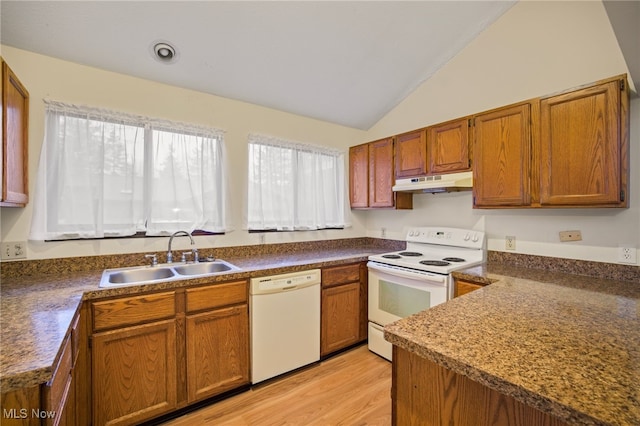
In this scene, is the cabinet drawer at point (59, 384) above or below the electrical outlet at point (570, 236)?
below

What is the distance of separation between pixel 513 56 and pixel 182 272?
3.18m

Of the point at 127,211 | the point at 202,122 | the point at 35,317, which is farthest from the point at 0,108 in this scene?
the point at 202,122

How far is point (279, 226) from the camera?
2875mm

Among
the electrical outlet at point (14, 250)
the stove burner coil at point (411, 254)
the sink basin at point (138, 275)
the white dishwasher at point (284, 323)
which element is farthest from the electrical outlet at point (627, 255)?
the electrical outlet at point (14, 250)

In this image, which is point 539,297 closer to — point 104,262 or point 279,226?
point 279,226

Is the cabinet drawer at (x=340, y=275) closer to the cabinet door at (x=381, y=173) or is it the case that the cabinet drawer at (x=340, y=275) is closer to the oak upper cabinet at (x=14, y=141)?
the cabinet door at (x=381, y=173)

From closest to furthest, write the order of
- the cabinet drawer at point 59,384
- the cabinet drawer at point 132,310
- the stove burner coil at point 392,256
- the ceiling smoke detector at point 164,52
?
the cabinet drawer at point 59,384
the cabinet drawer at point 132,310
the ceiling smoke detector at point 164,52
the stove burner coil at point 392,256

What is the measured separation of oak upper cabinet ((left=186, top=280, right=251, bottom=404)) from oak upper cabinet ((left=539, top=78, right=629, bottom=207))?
2258 mm

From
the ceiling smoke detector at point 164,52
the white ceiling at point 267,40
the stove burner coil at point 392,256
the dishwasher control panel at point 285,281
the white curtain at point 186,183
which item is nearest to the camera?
the white ceiling at point 267,40

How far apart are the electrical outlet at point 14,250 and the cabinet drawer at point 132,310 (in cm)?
79

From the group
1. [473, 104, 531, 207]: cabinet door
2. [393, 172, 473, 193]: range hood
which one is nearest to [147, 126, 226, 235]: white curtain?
[393, 172, 473, 193]: range hood

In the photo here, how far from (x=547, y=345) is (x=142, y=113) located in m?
2.76

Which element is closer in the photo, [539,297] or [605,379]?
[605,379]

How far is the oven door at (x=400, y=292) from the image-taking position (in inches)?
82.4
